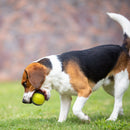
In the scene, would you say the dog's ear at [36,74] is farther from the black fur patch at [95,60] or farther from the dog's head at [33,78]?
the black fur patch at [95,60]

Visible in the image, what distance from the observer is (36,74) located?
435 centimetres

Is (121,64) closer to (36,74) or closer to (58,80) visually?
(58,80)

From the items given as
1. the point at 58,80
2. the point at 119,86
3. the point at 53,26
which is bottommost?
the point at 53,26

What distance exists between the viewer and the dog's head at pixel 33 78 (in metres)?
4.33

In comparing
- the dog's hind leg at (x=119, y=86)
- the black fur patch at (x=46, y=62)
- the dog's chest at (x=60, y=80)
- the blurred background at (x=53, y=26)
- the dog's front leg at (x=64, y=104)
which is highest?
the black fur patch at (x=46, y=62)

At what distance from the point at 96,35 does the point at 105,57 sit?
50.3 feet

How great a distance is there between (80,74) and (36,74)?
29.4 inches

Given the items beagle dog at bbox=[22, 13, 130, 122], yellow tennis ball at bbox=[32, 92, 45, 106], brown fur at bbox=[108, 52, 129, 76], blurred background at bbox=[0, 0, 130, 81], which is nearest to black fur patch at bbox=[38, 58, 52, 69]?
beagle dog at bbox=[22, 13, 130, 122]

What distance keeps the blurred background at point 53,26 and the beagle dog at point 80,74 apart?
13886 millimetres

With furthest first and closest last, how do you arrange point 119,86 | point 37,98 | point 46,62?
point 119,86 → point 46,62 → point 37,98

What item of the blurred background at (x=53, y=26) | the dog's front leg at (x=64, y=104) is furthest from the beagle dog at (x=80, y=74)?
the blurred background at (x=53, y=26)

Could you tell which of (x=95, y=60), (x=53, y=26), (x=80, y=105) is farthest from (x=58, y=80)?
(x=53, y=26)

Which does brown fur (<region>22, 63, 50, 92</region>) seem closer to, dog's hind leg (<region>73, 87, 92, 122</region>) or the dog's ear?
the dog's ear

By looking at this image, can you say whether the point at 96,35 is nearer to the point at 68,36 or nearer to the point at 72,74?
the point at 68,36
